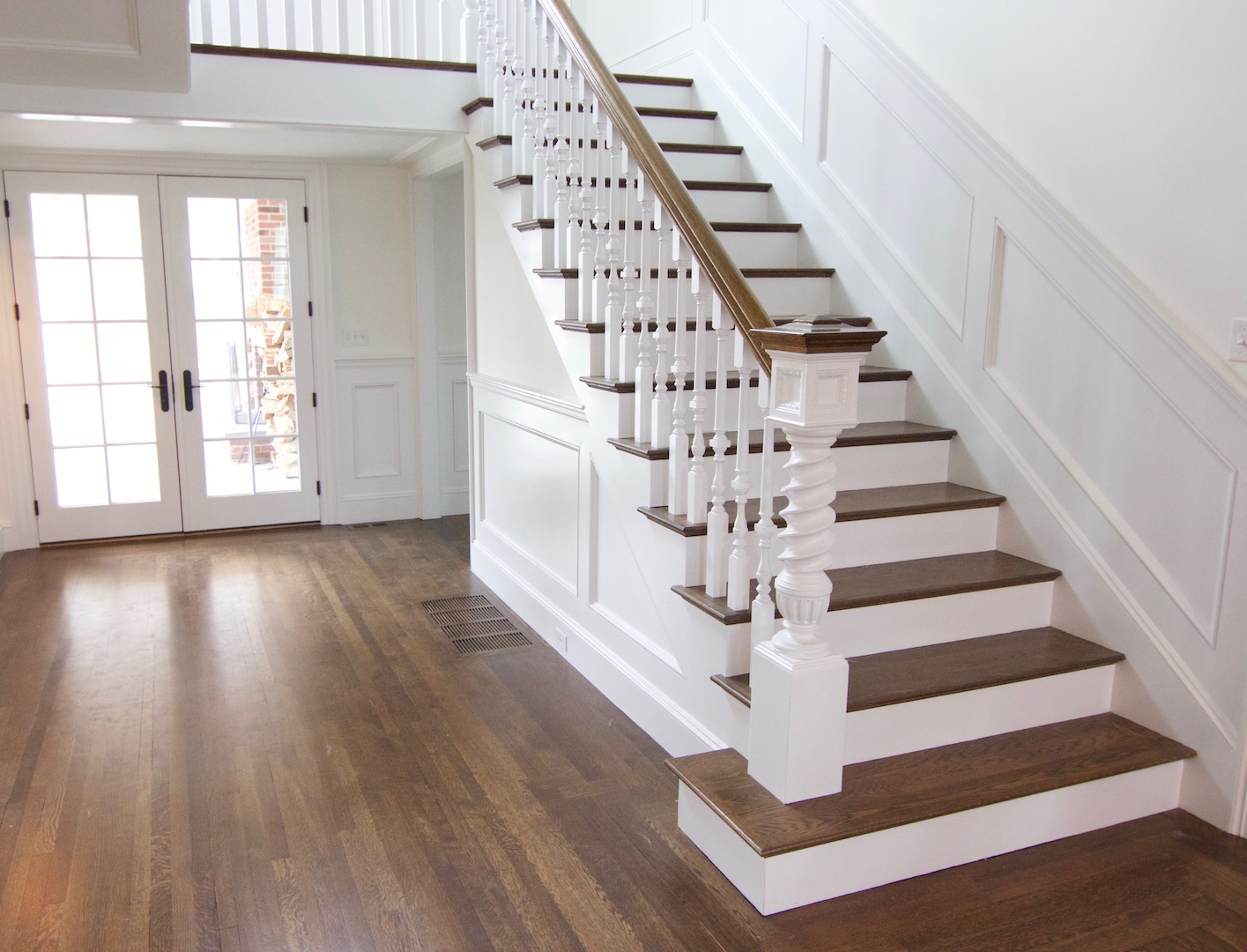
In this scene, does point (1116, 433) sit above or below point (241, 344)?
below

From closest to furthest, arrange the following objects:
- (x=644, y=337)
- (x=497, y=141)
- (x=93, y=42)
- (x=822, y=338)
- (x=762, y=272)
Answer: (x=822, y=338), (x=644, y=337), (x=93, y=42), (x=762, y=272), (x=497, y=141)

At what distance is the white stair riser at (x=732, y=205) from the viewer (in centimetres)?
433

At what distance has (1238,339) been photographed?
2635 mm

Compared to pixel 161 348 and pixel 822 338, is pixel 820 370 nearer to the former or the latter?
pixel 822 338

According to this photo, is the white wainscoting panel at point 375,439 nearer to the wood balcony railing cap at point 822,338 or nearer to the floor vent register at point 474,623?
the floor vent register at point 474,623

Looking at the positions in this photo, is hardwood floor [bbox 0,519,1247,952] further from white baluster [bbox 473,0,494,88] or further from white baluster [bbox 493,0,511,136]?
white baluster [bbox 473,0,494,88]

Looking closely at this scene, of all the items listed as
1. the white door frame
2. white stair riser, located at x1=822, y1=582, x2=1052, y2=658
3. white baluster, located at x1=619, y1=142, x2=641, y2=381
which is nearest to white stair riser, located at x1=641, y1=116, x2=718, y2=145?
white baluster, located at x1=619, y1=142, x2=641, y2=381

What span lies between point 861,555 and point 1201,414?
1.05m

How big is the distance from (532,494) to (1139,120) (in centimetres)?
277

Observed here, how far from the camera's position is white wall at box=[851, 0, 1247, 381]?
105 inches

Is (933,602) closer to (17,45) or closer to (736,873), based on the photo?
(736,873)

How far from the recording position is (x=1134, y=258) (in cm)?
292

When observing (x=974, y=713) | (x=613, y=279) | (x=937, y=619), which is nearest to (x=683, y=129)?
(x=613, y=279)

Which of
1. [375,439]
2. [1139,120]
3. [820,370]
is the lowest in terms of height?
[375,439]
